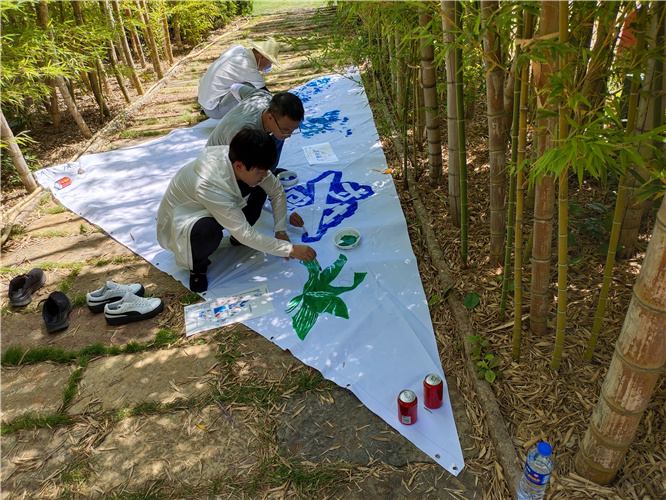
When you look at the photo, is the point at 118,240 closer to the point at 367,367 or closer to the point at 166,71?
the point at 367,367

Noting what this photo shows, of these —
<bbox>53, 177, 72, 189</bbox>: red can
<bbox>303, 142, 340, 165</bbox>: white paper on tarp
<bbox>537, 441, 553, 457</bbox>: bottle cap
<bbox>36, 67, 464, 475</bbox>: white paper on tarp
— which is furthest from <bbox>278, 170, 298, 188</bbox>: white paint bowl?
<bbox>537, 441, 553, 457</bbox>: bottle cap

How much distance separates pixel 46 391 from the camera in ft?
7.03

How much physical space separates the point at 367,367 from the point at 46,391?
1585 mm

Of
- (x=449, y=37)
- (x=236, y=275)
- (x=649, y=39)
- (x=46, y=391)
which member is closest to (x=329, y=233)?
(x=236, y=275)

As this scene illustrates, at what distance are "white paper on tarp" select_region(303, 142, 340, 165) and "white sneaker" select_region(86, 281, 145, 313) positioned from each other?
1.89 m

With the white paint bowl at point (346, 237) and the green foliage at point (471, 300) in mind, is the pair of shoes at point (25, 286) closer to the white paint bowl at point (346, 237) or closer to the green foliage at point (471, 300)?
the white paint bowl at point (346, 237)

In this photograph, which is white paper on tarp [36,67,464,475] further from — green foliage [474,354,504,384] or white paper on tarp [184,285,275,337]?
green foliage [474,354,504,384]

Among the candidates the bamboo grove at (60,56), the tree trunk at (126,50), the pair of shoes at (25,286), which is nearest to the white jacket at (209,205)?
the pair of shoes at (25,286)

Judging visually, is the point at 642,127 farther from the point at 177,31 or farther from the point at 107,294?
the point at 177,31

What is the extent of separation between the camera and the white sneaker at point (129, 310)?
2455 mm

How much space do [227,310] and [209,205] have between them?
601 millimetres

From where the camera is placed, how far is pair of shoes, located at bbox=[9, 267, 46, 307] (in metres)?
2.68

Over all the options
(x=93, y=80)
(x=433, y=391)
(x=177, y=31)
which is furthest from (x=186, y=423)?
(x=177, y=31)

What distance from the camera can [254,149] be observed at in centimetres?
229
